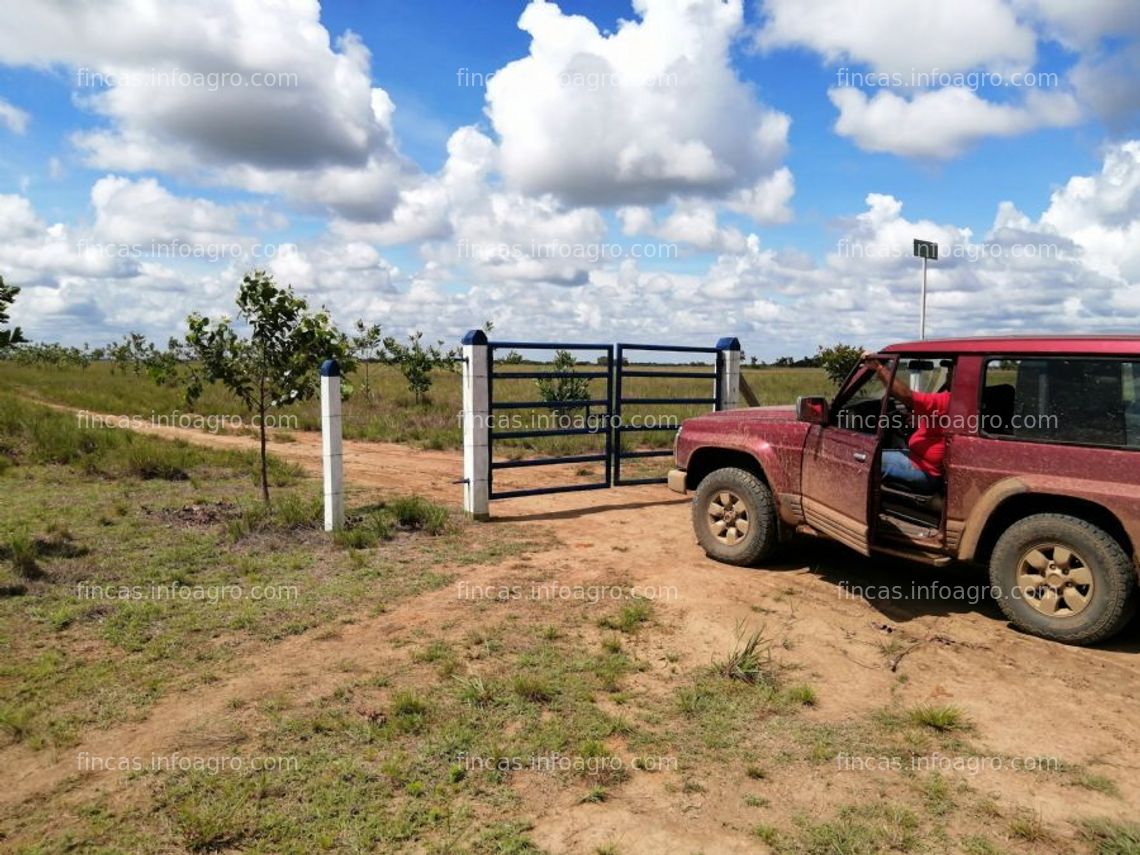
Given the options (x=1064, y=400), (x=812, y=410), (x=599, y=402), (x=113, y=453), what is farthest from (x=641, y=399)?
(x=113, y=453)

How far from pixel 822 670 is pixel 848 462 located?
1.70 meters

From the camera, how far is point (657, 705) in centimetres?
425

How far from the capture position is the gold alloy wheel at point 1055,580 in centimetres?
488

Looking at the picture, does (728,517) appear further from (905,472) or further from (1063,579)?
(1063,579)

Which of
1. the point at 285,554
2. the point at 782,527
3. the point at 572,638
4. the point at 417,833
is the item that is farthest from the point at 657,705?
the point at 285,554

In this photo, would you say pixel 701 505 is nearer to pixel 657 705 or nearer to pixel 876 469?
pixel 876 469

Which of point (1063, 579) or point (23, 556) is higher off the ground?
point (1063, 579)

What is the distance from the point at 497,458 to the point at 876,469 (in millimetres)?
9157

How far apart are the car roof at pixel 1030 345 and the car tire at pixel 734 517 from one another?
1.68m

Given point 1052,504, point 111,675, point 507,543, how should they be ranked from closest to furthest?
point 111,675 < point 1052,504 < point 507,543

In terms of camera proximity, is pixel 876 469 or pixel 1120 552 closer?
pixel 1120 552

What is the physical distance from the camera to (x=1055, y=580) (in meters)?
4.98

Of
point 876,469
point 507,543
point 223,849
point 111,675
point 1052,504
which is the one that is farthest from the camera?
point 507,543

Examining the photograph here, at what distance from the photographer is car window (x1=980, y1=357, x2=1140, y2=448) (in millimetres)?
4719
